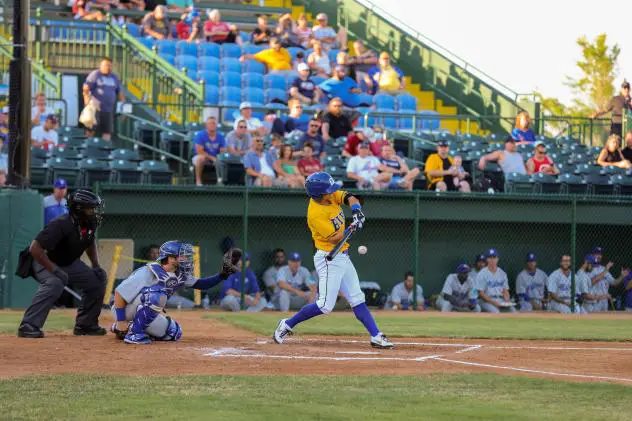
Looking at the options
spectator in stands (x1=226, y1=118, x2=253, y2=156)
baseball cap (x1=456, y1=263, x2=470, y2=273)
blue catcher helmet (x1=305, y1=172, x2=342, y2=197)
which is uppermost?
spectator in stands (x1=226, y1=118, x2=253, y2=156)

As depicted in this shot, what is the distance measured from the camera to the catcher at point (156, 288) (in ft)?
35.5

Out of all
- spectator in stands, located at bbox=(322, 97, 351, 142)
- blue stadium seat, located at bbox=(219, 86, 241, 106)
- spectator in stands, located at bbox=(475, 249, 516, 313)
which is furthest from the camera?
blue stadium seat, located at bbox=(219, 86, 241, 106)

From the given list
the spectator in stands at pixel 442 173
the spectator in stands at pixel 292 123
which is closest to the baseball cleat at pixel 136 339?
the spectator in stands at pixel 442 173

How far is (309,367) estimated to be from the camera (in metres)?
9.20

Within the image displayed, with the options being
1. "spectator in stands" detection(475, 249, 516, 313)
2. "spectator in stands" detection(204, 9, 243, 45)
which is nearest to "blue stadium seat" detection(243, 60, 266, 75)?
"spectator in stands" detection(204, 9, 243, 45)

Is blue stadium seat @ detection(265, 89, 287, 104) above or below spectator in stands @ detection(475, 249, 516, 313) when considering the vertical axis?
above

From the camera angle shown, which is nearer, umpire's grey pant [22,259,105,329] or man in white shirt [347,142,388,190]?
umpire's grey pant [22,259,105,329]

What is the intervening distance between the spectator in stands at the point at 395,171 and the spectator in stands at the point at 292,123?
1800 mm

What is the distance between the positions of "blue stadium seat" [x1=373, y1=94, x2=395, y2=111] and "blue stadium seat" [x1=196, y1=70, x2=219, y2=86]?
3511 mm

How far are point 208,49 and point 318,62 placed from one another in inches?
98.4

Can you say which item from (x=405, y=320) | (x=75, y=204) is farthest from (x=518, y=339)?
(x=75, y=204)

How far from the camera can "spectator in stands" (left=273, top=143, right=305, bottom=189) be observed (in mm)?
18672

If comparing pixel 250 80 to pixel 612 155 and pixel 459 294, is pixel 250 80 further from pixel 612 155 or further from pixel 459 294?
pixel 612 155

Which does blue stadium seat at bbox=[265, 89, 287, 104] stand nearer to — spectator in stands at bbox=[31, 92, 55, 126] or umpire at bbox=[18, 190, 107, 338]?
spectator in stands at bbox=[31, 92, 55, 126]
